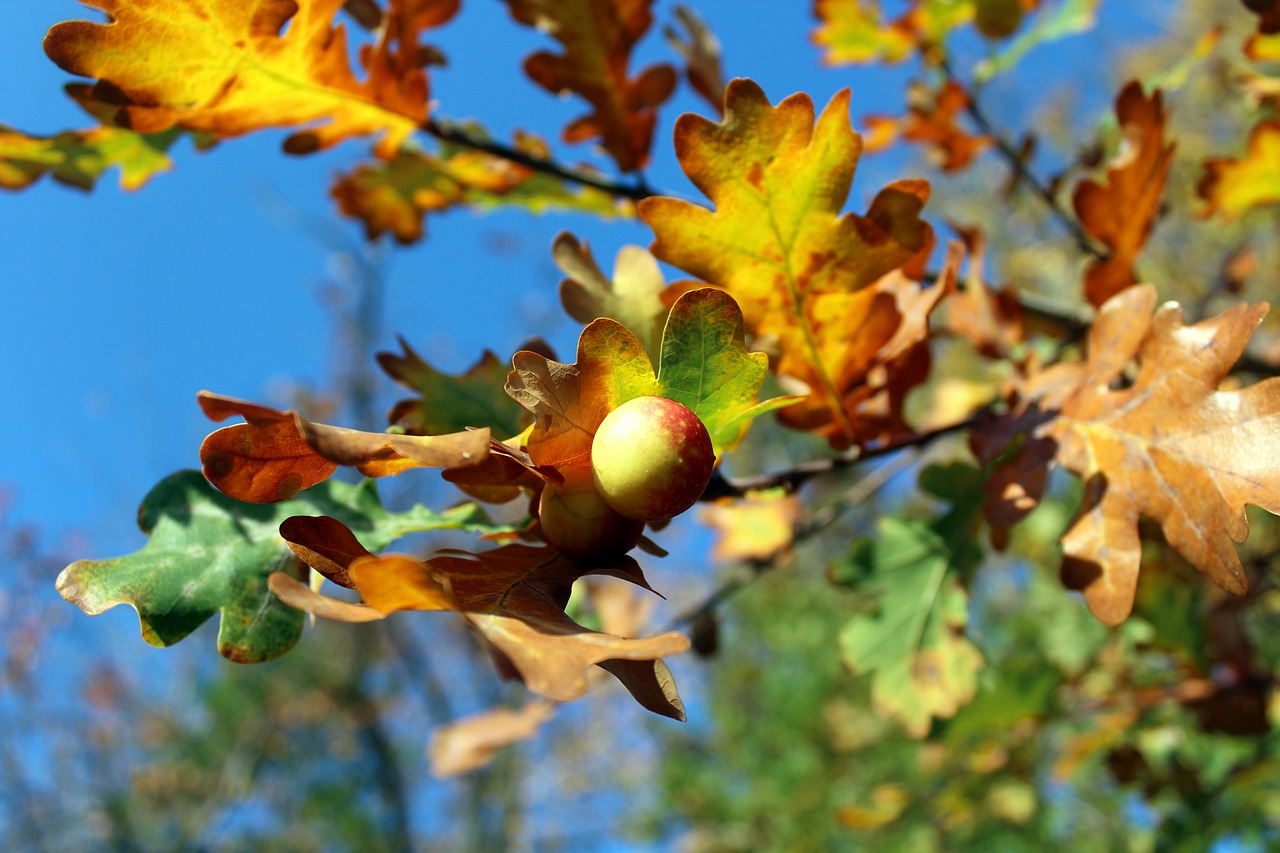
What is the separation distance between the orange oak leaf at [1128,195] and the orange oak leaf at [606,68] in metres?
0.55

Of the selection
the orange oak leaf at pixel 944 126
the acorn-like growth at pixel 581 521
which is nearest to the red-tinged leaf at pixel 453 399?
the acorn-like growth at pixel 581 521

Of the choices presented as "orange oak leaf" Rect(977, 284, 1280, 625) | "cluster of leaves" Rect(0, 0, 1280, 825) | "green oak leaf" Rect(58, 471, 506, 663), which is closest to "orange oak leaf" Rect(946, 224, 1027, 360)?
"cluster of leaves" Rect(0, 0, 1280, 825)

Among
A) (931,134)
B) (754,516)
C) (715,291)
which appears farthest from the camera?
(754,516)

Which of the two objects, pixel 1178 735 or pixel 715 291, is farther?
pixel 1178 735

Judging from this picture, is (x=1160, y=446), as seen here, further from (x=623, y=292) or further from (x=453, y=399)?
(x=453, y=399)

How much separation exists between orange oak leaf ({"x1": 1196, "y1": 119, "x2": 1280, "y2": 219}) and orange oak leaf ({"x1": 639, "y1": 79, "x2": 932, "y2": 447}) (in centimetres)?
83

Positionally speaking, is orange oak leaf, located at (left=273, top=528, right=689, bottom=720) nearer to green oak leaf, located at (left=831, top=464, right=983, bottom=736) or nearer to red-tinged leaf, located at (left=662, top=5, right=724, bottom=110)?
green oak leaf, located at (left=831, top=464, right=983, bottom=736)

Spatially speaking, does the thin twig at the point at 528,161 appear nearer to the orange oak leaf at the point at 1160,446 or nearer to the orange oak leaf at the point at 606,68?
the orange oak leaf at the point at 606,68

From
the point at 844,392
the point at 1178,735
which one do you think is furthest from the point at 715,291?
the point at 1178,735

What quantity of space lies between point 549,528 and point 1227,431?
517 mm

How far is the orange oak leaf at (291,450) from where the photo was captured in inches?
17.6

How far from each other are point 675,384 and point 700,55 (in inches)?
34.0

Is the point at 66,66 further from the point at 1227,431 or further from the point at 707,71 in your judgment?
the point at 1227,431

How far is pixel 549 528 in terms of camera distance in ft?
1.90
